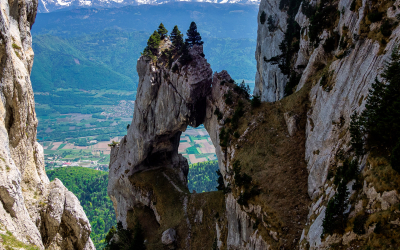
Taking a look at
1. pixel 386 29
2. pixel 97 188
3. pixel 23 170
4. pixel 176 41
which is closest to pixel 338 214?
pixel 386 29

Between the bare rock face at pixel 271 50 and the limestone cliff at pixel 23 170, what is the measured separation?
5067 cm

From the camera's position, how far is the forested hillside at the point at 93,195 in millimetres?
132375

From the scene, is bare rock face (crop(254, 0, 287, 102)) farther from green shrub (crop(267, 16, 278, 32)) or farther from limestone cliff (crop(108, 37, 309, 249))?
limestone cliff (crop(108, 37, 309, 249))

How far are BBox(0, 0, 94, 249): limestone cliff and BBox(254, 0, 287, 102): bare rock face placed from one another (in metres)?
50.7

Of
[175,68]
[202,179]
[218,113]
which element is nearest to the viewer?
[218,113]

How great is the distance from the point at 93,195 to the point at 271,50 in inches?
4992

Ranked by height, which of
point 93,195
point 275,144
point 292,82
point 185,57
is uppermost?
point 185,57

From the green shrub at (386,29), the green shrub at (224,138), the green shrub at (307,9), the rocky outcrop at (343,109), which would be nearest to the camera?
the rocky outcrop at (343,109)

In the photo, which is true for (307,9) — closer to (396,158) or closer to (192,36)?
(192,36)

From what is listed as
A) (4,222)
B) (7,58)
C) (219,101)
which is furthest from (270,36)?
(4,222)

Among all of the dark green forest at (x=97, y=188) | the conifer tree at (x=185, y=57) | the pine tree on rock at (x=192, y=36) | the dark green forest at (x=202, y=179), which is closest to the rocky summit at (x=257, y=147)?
the conifer tree at (x=185, y=57)

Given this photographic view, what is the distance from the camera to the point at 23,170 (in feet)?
78.8

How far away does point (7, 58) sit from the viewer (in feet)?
64.3

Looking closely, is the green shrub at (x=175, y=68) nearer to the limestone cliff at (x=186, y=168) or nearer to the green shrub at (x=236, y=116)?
the limestone cliff at (x=186, y=168)
